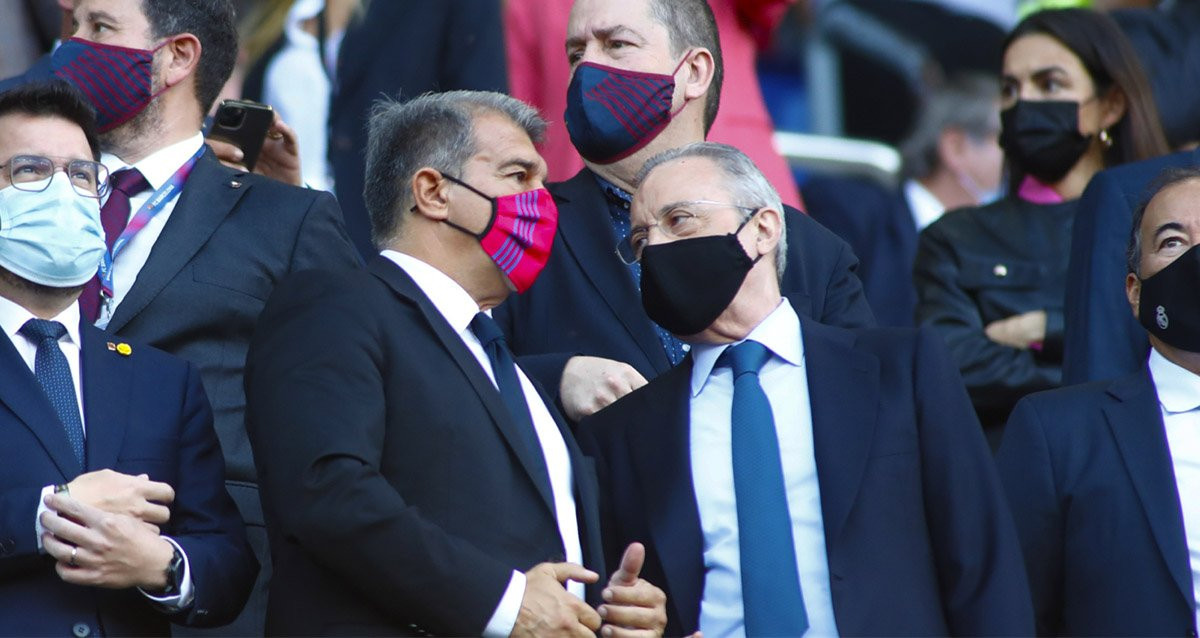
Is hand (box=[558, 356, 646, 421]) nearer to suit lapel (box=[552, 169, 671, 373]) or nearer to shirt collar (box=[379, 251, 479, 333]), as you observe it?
suit lapel (box=[552, 169, 671, 373])

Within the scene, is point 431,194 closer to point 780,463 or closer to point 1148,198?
point 780,463

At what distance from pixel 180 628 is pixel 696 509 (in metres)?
1.42

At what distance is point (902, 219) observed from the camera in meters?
9.20

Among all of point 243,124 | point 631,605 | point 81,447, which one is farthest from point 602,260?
point 81,447

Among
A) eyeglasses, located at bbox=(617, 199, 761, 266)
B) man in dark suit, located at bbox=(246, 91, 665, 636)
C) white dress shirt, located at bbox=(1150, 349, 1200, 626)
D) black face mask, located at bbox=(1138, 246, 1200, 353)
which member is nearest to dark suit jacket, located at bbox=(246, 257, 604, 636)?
man in dark suit, located at bbox=(246, 91, 665, 636)

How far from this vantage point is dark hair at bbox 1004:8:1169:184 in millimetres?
7160

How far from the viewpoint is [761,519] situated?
4.88 meters

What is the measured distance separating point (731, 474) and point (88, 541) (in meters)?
1.52

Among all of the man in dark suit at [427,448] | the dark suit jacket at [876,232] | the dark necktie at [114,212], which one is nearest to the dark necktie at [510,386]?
the man in dark suit at [427,448]

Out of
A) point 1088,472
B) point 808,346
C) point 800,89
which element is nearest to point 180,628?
point 808,346

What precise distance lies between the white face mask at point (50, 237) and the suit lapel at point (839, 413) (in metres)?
1.79

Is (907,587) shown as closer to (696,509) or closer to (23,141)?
(696,509)

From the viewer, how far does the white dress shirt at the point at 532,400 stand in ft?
15.9

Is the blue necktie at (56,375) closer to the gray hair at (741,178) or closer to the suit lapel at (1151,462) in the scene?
the gray hair at (741,178)
